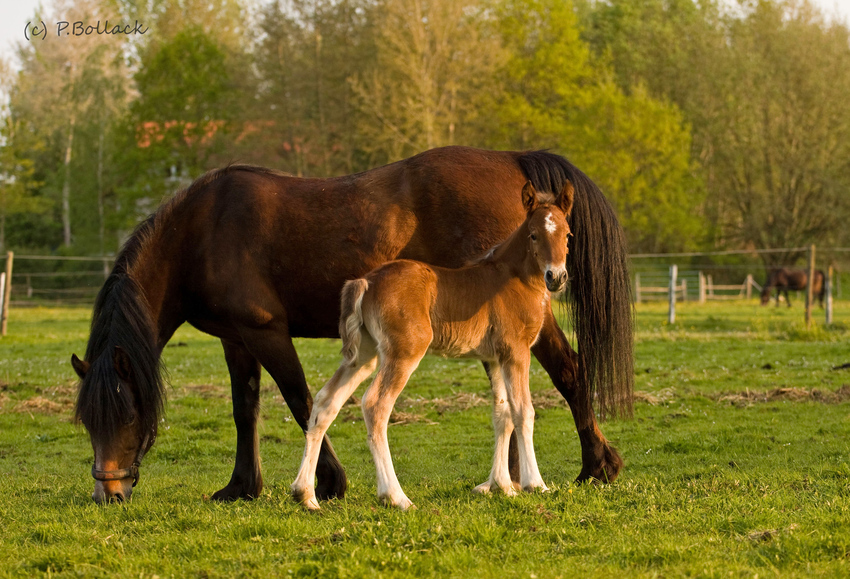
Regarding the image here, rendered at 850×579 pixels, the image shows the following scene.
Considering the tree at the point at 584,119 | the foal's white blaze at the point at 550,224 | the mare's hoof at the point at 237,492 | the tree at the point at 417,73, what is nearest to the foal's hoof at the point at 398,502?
the mare's hoof at the point at 237,492

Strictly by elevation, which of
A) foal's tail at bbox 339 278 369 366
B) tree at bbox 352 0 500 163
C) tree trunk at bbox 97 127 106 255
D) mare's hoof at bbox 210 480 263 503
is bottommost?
mare's hoof at bbox 210 480 263 503

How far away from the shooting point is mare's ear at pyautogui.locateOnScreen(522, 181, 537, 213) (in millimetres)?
5469

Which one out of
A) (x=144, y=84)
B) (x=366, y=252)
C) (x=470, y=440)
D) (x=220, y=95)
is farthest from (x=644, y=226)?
(x=366, y=252)

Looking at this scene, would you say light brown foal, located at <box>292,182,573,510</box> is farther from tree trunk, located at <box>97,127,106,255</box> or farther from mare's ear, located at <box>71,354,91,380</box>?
tree trunk, located at <box>97,127,106,255</box>

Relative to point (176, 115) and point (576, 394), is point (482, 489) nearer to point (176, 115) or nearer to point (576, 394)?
point (576, 394)

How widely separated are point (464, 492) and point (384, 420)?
92 cm

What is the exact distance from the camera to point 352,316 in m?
5.20

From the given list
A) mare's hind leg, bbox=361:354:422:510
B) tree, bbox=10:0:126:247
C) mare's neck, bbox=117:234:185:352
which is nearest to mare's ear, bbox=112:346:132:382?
mare's neck, bbox=117:234:185:352

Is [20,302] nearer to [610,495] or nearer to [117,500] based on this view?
[117,500]

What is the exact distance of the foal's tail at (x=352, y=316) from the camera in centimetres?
516

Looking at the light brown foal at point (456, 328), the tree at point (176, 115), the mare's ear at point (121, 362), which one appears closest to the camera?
the light brown foal at point (456, 328)

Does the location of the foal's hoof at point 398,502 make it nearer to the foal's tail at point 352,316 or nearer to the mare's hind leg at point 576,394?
the foal's tail at point 352,316

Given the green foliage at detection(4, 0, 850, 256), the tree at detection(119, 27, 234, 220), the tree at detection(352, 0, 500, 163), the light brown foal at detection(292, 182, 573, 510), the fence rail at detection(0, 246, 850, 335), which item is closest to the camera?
the light brown foal at detection(292, 182, 573, 510)

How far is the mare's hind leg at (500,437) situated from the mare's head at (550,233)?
0.85 metres
